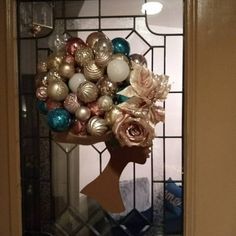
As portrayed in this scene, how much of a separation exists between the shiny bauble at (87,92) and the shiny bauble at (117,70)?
4 cm

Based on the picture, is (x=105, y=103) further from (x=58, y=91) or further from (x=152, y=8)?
(x=152, y=8)

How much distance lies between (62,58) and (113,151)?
25 cm

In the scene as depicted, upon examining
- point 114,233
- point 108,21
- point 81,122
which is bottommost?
point 114,233

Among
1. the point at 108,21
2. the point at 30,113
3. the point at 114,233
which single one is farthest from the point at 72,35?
the point at 114,233

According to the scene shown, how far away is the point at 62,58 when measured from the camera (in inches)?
33.7

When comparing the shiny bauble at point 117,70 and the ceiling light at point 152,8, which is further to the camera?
the ceiling light at point 152,8

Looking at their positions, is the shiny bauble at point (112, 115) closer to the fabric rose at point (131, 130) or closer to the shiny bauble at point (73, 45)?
the fabric rose at point (131, 130)

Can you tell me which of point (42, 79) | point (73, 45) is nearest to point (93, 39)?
point (73, 45)

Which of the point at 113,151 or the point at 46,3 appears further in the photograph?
the point at 46,3

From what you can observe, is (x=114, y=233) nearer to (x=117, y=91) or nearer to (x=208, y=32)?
(x=117, y=91)

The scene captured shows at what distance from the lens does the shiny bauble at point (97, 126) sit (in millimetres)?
805

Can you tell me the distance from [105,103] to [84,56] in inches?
4.6

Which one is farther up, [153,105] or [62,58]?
[62,58]

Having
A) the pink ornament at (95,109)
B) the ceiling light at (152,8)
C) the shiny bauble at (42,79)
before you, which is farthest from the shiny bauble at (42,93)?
the ceiling light at (152,8)
